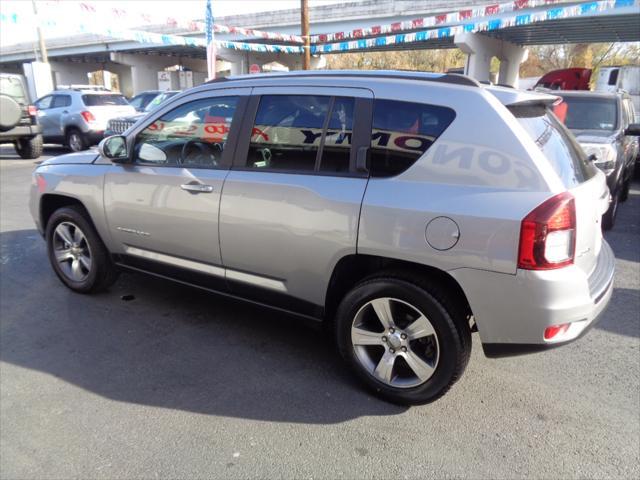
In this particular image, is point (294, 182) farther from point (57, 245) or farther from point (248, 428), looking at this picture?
point (57, 245)

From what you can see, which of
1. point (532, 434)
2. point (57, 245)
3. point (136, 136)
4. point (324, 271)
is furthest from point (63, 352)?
point (532, 434)

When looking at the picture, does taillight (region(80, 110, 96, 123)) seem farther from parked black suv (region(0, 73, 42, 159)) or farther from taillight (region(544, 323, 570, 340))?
taillight (region(544, 323, 570, 340))

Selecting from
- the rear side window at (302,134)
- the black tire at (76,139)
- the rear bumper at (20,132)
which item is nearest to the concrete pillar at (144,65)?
the black tire at (76,139)

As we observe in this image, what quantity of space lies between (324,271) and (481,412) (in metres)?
1.21

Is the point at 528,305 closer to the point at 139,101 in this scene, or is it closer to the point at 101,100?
the point at 101,100

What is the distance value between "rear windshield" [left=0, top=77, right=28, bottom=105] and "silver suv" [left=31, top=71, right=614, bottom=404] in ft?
35.7

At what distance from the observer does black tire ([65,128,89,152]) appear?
13.7 meters

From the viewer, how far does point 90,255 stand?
409 centimetres

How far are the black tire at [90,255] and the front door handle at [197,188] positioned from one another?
1.22m

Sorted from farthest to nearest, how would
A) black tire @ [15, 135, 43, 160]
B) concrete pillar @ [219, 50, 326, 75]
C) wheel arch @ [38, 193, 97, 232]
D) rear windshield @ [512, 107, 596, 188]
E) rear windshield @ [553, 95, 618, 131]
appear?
concrete pillar @ [219, 50, 326, 75], black tire @ [15, 135, 43, 160], rear windshield @ [553, 95, 618, 131], wheel arch @ [38, 193, 97, 232], rear windshield @ [512, 107, 596, 188]

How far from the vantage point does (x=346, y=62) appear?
47656 millimetres

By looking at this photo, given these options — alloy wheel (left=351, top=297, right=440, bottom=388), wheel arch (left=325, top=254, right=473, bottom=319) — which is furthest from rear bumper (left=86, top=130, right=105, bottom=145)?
alloy wheel (left=351, top=297, right=440, bottom=388)

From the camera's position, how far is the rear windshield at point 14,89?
12.0 metres

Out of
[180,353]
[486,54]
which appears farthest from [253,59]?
[180,353]
